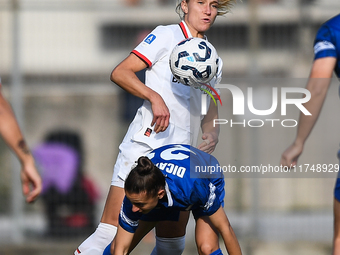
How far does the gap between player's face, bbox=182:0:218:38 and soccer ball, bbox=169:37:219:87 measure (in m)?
0.18

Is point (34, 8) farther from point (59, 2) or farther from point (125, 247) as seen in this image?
point (125, 247)

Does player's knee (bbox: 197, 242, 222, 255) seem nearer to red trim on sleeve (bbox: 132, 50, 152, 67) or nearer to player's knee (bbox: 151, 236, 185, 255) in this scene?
player's knee (bbox: 151, 236, 185, 255)

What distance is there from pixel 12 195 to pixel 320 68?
503cm

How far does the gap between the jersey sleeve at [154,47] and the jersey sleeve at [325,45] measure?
49.4 inches

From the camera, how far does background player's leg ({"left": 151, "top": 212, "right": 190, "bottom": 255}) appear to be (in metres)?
4.03

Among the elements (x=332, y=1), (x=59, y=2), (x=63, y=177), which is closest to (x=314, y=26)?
(x=332, y=1)

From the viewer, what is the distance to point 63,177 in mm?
6891

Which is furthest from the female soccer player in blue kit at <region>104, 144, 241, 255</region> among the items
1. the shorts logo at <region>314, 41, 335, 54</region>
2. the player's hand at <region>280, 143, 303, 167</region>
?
the shorts logo at <region>314, 41, 335, 54</region>

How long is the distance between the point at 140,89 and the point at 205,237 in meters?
1.13

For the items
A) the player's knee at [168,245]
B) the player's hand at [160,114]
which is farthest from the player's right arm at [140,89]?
the player's knee at [168,245]

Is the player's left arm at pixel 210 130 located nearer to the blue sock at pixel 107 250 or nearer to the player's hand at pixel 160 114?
the player's hand at pixel 160 114

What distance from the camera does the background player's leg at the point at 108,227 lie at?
12.3 feet

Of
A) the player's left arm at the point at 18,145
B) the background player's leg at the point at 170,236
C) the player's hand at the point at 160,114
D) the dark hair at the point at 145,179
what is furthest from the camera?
the background player's leg at the point at 170,236

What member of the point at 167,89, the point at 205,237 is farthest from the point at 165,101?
the point at 205,237
